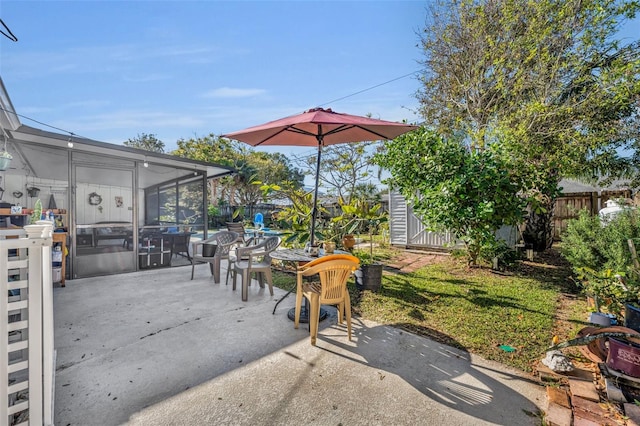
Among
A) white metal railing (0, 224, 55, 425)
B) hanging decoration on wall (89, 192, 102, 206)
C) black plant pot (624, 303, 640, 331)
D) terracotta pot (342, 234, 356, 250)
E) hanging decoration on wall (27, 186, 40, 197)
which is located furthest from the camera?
hanging decoration on wall (27, 186, 40, 197)

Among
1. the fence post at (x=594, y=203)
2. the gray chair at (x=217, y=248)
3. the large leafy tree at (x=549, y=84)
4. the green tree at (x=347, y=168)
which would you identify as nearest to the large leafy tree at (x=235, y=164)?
the green tree at (x=347, y=168)

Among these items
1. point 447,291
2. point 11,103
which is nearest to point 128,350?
point 11,103

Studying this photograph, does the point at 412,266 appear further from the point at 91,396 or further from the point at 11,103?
the point at 11,103

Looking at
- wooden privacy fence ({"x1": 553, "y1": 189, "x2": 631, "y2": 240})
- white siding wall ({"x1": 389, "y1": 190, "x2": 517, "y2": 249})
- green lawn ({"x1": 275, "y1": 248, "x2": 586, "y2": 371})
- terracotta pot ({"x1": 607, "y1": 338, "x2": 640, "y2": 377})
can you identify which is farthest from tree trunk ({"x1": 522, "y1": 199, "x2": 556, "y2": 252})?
terracotta pot ({"x1": 607, "y1": 338, "x2": 640, "y2": 377})

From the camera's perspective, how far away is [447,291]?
15.0ft

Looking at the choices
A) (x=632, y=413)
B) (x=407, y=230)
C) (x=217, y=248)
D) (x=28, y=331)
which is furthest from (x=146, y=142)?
(x=632, y=413)

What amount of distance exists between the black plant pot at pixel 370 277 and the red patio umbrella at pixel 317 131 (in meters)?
1.08

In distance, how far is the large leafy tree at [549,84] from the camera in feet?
18.9

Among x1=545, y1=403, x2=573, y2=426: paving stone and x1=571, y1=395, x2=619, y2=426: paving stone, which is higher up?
x1=571, y1=395, x2=619, y2=426: paving stone

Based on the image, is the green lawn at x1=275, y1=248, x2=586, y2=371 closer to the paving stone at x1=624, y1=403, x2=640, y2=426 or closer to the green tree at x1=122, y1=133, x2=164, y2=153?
the paving stone at x1=624, y1=403, x2=640, y2=426

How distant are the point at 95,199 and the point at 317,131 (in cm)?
562

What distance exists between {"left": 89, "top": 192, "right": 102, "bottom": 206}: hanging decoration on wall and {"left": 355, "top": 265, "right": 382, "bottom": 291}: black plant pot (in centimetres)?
605

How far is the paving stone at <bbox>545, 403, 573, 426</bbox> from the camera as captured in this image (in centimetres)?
175

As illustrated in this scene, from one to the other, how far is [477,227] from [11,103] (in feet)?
23.4
